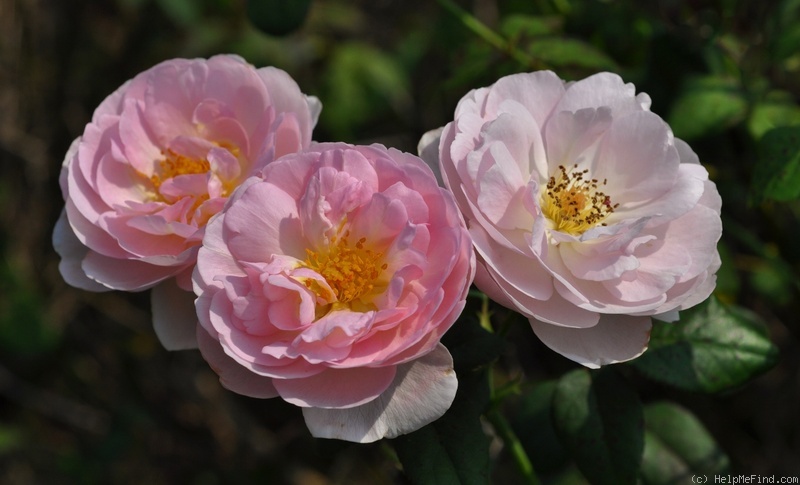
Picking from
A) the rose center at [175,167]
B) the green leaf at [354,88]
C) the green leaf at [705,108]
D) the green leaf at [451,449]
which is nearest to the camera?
the green leaf at [451,449]

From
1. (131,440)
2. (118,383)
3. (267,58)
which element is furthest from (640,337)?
(118,383)

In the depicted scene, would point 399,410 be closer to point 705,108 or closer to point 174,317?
point 174,317

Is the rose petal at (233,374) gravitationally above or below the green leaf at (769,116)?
below

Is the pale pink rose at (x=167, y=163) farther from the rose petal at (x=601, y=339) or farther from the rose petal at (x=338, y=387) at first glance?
the rose petal at (x=601, y=339)

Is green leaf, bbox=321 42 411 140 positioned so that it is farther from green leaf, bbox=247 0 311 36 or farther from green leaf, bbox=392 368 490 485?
green leaf, bbox=392 368 490 485

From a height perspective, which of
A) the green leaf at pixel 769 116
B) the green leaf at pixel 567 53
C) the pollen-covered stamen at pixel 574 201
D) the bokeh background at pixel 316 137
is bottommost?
the bokeh background at pixel 316 137

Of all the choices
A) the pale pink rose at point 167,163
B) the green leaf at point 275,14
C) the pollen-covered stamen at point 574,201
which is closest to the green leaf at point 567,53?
the pollen-covered stamen at point 574,201

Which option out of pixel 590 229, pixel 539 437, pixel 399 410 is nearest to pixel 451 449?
pixel 399 410

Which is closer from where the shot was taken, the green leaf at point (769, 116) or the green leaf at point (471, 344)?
the green leaf at point (471, 344)
